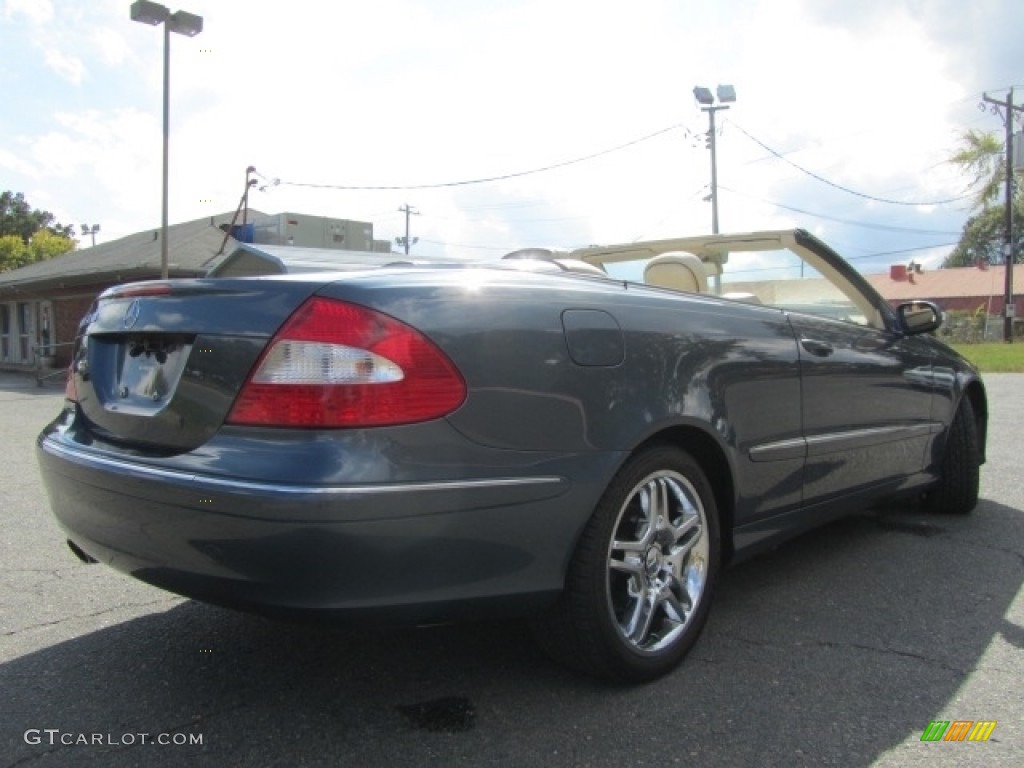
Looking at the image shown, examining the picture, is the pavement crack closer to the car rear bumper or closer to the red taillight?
the car rear bumper

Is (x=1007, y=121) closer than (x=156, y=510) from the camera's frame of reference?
No

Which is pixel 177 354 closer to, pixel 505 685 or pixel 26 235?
pixel 505 685

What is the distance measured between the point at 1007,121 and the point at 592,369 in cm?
4199

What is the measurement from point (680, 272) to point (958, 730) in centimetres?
232

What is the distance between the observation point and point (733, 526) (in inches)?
118

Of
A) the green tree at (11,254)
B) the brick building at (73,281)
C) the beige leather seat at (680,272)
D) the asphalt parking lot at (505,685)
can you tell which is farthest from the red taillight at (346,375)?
the green tree at (11,254)

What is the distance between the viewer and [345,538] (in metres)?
1.96

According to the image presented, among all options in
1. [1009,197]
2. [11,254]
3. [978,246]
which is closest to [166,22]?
[1009,197]

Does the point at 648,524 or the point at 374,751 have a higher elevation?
the point at 648,524

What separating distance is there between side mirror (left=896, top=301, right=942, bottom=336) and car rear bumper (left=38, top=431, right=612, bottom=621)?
8.78 ft

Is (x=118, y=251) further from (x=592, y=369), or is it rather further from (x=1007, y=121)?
(x=1007, y=121)

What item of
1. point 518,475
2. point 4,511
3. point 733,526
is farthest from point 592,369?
point 4,511

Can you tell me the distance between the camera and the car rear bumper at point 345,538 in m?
1.96

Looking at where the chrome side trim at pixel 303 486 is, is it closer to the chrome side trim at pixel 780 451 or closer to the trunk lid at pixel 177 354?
the trunk lid at pixel 177 354
